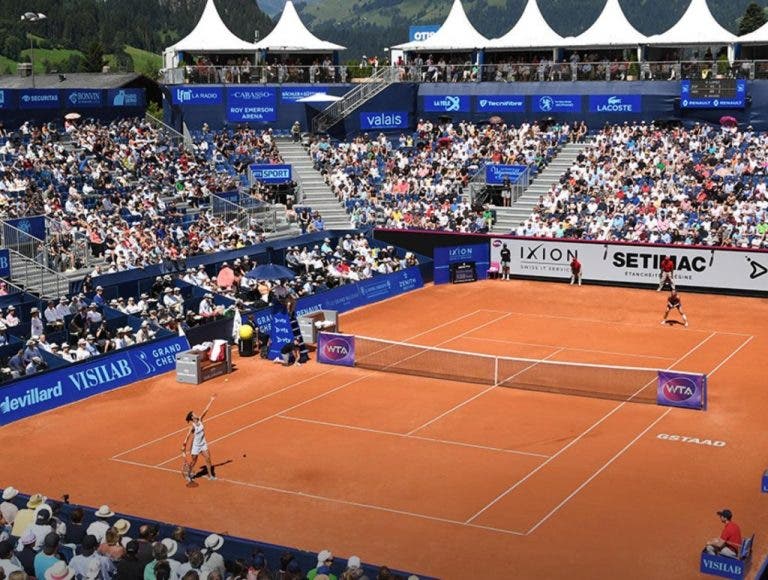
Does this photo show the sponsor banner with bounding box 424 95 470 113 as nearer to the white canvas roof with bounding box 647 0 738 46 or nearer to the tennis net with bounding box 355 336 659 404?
the white canvas roof with bounding box 647 0 738 46

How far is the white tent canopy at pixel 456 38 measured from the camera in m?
69.6

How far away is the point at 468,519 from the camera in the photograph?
22.9 meters

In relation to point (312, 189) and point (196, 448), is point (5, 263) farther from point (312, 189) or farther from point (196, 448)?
point (312, 189)

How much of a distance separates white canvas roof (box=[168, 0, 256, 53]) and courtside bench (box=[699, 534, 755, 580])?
2118 inches

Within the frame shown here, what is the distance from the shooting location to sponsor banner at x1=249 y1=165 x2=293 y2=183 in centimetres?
5862

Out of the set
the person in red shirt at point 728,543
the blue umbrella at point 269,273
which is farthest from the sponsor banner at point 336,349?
the person in red shirt at point 728,543

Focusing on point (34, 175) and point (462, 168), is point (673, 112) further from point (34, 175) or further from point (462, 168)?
point (34, 175)

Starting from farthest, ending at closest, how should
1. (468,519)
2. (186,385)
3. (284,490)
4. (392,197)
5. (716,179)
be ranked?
(392,197) → (716,179) → (186,385) → (284,490) → (468,519)

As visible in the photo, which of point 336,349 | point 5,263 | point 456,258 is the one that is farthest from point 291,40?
point 336,349

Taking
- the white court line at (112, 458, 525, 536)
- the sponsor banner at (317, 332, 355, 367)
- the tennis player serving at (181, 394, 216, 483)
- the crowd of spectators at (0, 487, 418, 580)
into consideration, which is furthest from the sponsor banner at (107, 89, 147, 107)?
the crowd of spectators at (0, 487, 418, 580)

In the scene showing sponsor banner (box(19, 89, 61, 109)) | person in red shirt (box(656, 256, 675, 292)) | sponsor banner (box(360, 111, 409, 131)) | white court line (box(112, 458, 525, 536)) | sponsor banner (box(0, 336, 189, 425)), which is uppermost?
sponsor banner (box(19, 89, 61, 109))

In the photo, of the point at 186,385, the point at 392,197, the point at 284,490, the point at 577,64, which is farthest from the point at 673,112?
the point at 284,490

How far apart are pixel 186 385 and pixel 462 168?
29822 millimetres

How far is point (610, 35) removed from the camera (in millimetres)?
67312
